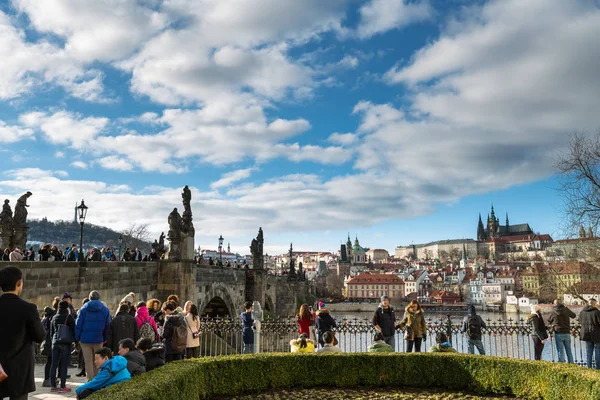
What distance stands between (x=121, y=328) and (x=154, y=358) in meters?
0.81

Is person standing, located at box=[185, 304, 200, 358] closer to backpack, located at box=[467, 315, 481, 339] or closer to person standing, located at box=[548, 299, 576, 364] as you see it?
backpack, located at box=[467, 315, 481, 339]

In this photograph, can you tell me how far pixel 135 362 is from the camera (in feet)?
20.9

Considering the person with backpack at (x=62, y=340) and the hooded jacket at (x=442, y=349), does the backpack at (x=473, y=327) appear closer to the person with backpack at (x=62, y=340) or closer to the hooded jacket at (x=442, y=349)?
the hooded jacket at (x=442, y=349)

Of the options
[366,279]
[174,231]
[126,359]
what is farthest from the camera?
[366,279]

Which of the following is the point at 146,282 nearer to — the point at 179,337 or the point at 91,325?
the point at 179,337

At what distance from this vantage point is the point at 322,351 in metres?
9.90

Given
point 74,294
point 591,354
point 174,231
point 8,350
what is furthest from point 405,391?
point 174,231

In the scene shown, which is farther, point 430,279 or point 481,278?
point 430,279

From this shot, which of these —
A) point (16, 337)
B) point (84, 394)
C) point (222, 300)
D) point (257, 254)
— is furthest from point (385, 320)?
point (257, 254)

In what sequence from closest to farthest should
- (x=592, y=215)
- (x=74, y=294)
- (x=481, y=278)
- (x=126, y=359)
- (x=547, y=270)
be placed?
(x=126, y=359)
(x=74, y=294)
(x=592, y=215)
(x=547, y=270)
(x=481, y=278)

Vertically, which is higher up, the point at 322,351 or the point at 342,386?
the point at 322,351

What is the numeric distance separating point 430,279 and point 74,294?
146 metres

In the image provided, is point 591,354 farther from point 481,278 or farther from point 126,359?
point 481,278

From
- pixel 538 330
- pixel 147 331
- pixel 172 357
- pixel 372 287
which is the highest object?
pixel 147 331
